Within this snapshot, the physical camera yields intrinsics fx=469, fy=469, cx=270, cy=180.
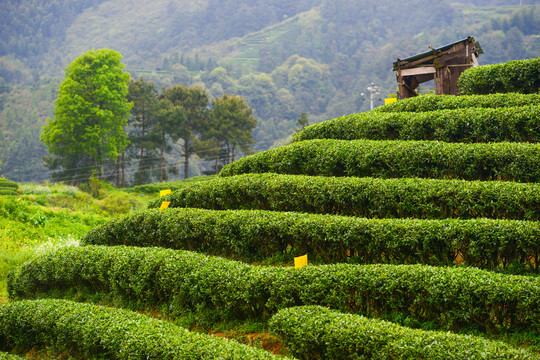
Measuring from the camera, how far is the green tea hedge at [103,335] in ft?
19.5

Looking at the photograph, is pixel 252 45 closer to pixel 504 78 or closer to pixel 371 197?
pixel 504 78

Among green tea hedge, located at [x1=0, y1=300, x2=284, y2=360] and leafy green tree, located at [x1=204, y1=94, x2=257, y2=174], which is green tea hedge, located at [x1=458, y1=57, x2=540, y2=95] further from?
leafy green tree, located at [x1=204, y1=94, x2=257, y2=174]

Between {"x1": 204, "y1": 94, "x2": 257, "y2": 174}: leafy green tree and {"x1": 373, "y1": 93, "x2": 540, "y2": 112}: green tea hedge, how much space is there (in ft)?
114

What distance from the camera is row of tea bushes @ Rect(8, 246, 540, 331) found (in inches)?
233

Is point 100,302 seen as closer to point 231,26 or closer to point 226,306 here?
point 226,306

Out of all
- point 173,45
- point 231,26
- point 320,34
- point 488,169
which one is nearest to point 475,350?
point 488,169

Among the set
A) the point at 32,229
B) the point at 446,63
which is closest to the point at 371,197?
the point at 446,63

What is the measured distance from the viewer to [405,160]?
1018 centimetres

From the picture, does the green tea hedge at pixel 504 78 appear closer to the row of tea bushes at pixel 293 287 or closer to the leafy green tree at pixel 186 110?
the row of tea bushes at pixel 293 287

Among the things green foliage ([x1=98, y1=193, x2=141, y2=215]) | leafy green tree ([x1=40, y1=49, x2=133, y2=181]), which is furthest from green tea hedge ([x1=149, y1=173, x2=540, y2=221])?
leafy green tree ([x1=40, y1=49, x2=133, y2=181])

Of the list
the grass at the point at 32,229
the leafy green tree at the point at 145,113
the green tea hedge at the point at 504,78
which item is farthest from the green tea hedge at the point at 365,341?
the leafy green tree at the point at 145,113

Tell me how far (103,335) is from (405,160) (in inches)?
271

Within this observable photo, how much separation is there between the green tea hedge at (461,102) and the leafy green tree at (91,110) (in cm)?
2988

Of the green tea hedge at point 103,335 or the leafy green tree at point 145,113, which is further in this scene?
the leafy green tree at point 145,113
